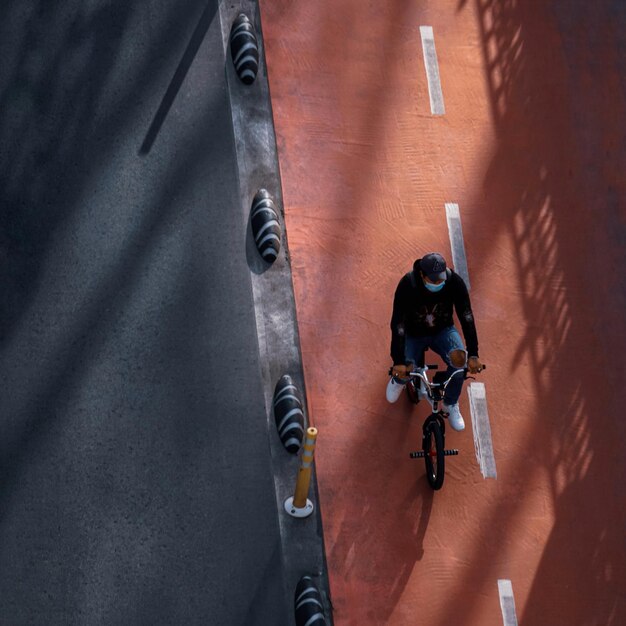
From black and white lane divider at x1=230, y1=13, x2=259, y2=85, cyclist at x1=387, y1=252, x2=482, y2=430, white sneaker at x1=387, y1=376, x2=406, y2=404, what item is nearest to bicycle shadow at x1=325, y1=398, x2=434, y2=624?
white sneaker at x1=387, y1=376, x2=406, y2=404

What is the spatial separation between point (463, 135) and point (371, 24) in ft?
6.79

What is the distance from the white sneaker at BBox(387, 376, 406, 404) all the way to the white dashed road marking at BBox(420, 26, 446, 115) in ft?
13.7

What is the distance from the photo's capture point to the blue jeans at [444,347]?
35.0 feet

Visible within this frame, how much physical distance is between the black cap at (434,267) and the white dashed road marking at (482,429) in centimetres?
235

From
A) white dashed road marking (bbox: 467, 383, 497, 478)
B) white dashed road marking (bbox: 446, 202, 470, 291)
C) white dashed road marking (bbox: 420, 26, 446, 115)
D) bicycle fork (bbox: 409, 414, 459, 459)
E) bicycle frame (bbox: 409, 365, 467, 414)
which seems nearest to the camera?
bicycle frame (bbox: 409, 365, 467, 414)

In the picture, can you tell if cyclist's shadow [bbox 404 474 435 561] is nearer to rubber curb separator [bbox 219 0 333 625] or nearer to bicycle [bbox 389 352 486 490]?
bicycle [bbox 389 352 486 490]

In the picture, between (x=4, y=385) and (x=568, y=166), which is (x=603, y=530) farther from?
(x=4, y=385)

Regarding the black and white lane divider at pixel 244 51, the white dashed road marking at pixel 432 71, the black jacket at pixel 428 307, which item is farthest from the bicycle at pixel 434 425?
the black and white lane divider at pixel 244 51

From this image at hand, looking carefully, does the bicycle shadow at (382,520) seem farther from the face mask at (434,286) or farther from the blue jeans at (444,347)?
the face mask at (434,286)

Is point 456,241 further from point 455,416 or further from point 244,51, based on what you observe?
point 244,51

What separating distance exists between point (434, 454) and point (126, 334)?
3.57 m

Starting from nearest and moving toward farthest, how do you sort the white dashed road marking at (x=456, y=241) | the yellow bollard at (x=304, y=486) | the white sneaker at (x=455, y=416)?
the yellow bollard at (x=304, y=486) → the white sneaker at (x=455, y=416) → the white dashed road marking at (x=456, y=241)

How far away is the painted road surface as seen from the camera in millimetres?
10883

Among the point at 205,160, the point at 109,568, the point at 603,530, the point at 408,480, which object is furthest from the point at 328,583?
the point at 205,160
